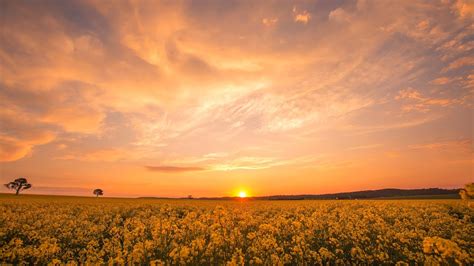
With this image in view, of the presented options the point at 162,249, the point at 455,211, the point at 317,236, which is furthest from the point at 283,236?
the point at 455,211

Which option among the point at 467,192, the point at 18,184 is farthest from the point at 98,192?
the point at 467,192

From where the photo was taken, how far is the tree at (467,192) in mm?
20700

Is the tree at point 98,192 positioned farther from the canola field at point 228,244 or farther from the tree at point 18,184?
the canola field at point 228,244

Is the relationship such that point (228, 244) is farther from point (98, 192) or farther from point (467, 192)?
point (98, 192)

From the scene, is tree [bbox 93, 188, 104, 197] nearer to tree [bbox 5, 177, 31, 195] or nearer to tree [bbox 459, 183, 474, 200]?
tree [bbox 5, 177, 31, 195]

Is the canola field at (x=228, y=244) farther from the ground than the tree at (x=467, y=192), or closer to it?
closer to it

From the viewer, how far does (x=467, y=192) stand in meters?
21.3

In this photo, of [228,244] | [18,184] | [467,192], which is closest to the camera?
[228,244]

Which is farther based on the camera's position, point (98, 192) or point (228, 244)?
point (98, 192)

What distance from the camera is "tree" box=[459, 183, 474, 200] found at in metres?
20.7

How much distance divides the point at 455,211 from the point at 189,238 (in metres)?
24.2

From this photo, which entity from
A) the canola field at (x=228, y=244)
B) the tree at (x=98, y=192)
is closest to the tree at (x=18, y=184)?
the tree at (x=98, y=192)

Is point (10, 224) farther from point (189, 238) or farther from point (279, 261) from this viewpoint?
point (279, 261)

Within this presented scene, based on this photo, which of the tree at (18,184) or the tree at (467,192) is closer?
the tree at (467,192)
